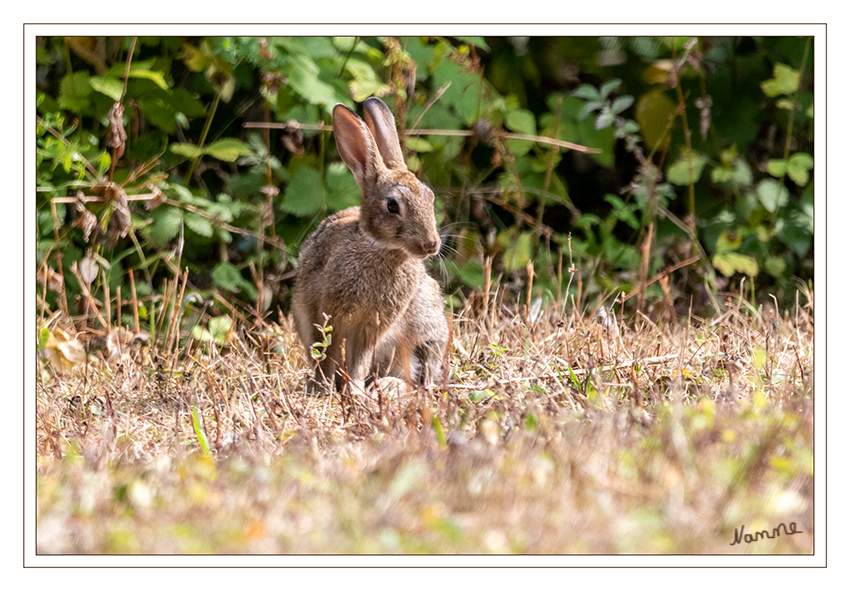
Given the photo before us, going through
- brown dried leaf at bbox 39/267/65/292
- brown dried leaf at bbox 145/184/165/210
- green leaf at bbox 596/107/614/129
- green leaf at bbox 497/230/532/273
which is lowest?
brown dried leaf at bbox 39/267/65/292

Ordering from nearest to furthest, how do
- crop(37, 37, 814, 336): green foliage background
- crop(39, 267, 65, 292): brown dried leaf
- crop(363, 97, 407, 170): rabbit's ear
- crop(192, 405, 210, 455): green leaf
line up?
crop(192, 405, 210, 455): green leaf < crop(363, 97, 407, 170): rabbit's ear < crop(39, 267, 65, 292): brown dried leaf < crop(37, 37, 814, 336): green foliage background

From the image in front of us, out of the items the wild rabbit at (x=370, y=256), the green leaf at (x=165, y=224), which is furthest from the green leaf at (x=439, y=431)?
the green leaf at (x=165, y=224)

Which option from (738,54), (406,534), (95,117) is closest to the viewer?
(406,534)

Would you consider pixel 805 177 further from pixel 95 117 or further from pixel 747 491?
pixel 95 117

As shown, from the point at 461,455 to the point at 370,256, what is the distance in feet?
5.28

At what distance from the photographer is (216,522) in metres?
2.03

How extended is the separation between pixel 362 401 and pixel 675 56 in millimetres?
3431

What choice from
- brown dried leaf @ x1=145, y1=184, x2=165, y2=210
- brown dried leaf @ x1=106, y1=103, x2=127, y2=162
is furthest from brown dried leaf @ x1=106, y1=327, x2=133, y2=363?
brown dried leaf @ x1=106, y1=103, x2=127, y2=162

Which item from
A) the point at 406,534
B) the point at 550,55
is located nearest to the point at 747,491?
the point at 406,534

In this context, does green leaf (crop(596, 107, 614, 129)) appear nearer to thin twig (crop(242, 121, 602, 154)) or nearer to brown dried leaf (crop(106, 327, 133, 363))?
thin twig (crop(242, 121, 602, 154))

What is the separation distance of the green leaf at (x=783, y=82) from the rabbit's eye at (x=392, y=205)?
2.92 meters

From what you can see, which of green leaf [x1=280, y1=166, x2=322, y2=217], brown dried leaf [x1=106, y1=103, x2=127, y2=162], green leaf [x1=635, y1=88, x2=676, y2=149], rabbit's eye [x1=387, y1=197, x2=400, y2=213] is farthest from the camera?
green leaf [x1=635, y1=88, x2=676, y2=149]

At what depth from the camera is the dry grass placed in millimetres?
1973
